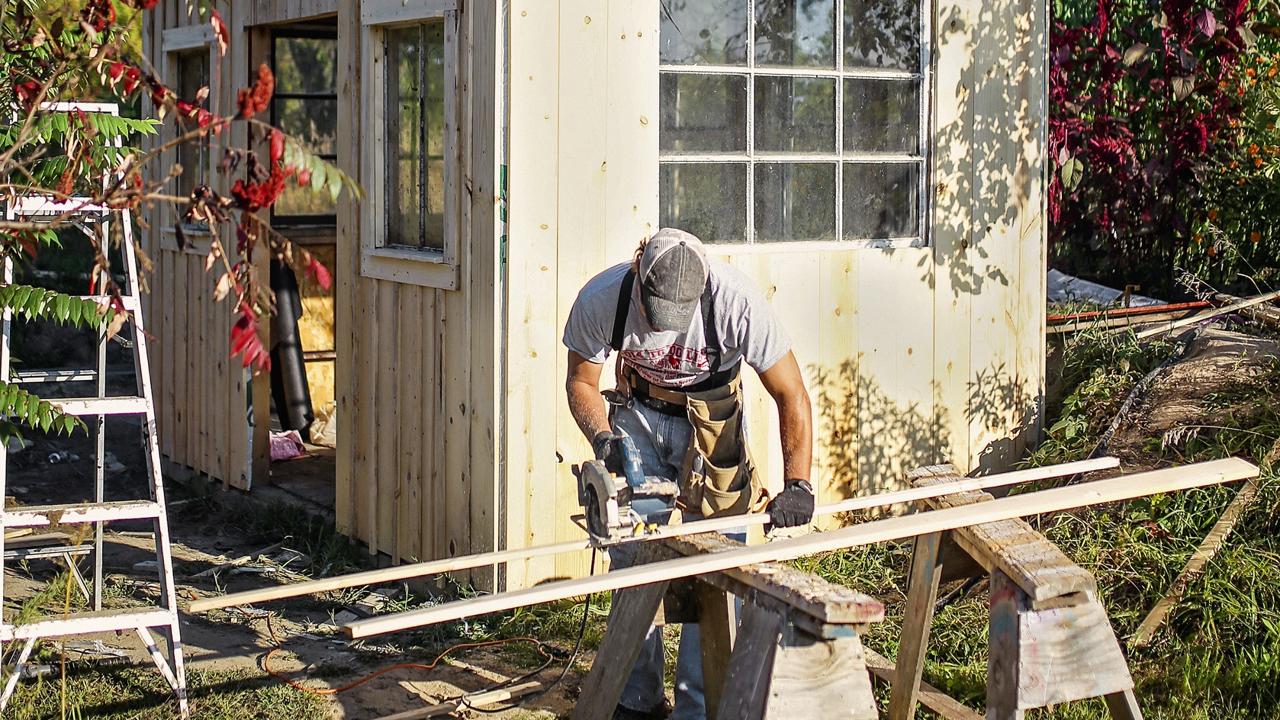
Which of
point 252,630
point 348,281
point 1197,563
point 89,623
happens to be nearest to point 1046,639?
point 1197,563

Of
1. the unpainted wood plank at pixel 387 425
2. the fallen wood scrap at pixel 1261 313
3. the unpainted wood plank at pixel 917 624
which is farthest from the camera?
the fallen wood scrap at pixel 1261 313

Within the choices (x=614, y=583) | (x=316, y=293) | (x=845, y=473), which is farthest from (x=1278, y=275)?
(x=316, y=293)

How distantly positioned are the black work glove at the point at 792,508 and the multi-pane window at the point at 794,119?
2.37 m

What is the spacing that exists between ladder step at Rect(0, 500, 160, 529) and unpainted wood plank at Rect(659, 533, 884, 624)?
2.51 m

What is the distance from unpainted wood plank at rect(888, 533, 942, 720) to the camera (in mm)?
5113

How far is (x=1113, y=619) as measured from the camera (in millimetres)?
6133

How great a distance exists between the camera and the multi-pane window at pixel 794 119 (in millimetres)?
6770

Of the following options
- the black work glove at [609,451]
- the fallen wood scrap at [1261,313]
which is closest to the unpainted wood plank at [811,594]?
the black work glove at [609,451]

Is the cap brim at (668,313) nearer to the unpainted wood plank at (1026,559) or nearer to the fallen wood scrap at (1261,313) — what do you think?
the unpainted wood plank at (1026,559)

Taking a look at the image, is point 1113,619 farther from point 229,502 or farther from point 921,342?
point 229,502

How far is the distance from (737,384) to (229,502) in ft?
15.4

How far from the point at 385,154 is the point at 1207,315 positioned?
15.5ft

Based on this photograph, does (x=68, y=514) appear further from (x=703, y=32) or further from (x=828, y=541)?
(x=703, y=32)

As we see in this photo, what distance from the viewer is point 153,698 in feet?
18.8
